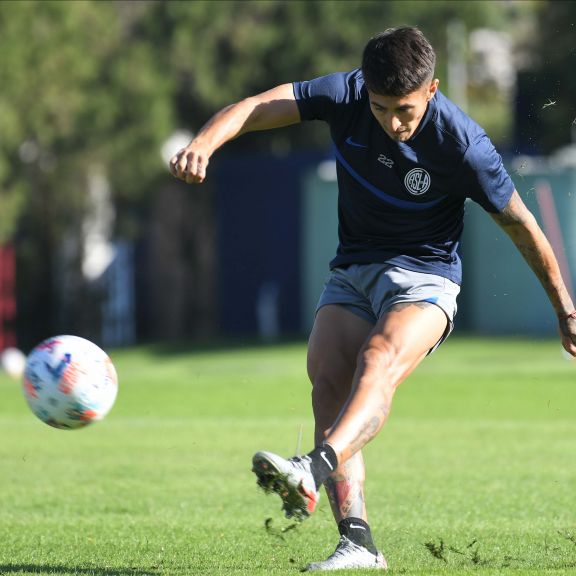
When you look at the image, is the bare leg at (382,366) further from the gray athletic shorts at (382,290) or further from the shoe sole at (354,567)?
the shoe sole at (354,567)

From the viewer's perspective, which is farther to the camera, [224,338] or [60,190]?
[224,338]

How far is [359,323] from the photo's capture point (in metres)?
6.29

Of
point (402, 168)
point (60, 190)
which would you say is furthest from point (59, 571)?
point (60, 190)

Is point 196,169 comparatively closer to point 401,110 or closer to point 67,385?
point 401,110

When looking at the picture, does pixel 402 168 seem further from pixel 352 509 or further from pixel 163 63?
pixel 163 63

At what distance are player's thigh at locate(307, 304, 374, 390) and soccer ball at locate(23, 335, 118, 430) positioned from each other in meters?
1.02

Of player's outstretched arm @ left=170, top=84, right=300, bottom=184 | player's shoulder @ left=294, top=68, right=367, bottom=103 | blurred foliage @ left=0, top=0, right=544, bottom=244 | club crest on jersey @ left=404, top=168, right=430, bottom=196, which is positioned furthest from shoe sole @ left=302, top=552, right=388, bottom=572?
blurred foliage @ left=0, top=0, right=544, bottom=244

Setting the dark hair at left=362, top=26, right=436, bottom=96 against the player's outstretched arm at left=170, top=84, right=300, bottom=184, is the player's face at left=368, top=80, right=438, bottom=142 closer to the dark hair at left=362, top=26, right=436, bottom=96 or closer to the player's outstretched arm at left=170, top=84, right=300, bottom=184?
the dark hair at left=362, top=26, right=436, bottom=96

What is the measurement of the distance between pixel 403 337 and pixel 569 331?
0.98 meters

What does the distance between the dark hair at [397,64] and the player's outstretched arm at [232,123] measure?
54 centimetres

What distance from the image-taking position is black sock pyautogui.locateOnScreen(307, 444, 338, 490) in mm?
5230

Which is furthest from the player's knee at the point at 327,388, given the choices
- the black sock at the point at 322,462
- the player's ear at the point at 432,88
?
the player's ear at the point at 432,88

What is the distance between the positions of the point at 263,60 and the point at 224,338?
6.98 metres

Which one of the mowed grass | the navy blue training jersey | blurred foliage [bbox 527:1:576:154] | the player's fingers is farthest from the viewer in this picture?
blurred foliage [bbox 527:1:576:154]
